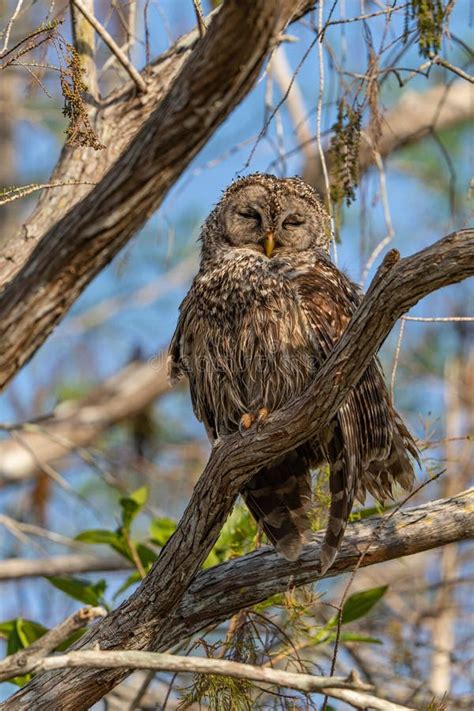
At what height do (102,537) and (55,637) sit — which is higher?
(102,537)

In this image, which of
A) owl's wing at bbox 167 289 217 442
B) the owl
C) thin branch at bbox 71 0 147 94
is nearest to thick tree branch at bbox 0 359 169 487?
owl's wing at bbox 167 289 217 442

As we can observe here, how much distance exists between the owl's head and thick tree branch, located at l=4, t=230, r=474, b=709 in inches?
47.2

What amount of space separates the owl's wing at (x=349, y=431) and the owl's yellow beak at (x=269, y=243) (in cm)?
Answer: 23

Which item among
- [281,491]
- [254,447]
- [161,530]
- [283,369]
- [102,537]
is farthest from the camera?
[161,530]

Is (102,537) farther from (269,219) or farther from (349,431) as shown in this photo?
(269,219)

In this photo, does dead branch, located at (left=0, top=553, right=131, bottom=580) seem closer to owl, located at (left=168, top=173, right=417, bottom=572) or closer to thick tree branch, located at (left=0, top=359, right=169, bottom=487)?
thick tree branch, located at (left=0, top=359, right=169, bottom=487)

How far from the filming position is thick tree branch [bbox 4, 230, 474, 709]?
2621 mm

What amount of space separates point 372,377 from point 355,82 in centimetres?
109

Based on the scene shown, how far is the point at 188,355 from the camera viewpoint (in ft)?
13.4

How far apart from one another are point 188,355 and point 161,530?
32.6 inches

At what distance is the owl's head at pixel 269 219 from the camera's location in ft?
14.0

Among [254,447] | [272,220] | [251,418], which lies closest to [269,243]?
[272,220]

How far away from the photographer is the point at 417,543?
3.50 metres

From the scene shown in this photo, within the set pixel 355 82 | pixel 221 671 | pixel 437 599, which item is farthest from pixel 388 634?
pixel 221 671
